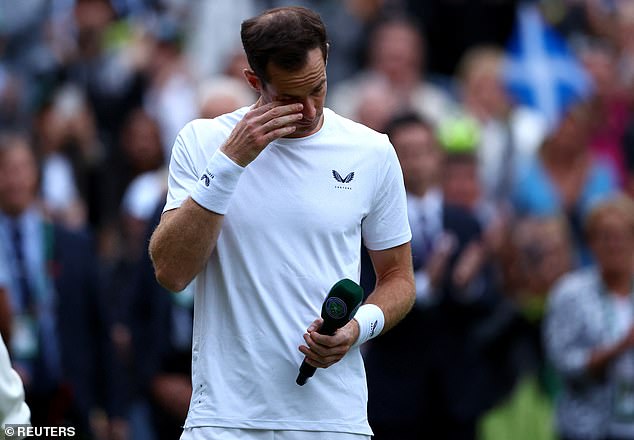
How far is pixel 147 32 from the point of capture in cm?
1494

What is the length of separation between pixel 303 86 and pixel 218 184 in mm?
479

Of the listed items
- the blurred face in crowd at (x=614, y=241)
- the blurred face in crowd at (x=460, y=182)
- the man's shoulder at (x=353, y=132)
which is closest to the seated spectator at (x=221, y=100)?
the blurred face in crowd at (x=460, y=182)

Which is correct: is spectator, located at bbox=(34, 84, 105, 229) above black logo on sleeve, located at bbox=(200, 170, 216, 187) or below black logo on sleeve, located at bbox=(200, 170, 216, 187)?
below

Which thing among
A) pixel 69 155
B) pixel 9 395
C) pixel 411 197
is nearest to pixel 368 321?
pixel 9 395

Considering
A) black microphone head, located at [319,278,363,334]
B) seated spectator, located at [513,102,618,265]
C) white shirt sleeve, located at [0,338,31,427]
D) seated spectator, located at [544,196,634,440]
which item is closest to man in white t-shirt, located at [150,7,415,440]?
black microphone head, located at [319,278,363,334]

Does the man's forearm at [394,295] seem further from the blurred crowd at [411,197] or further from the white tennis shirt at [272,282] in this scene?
the blurred crowd at [411,197]

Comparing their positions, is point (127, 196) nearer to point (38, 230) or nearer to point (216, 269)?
point (38, 230)

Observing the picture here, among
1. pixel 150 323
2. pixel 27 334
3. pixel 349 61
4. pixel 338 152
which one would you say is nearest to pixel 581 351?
pixel 150 323

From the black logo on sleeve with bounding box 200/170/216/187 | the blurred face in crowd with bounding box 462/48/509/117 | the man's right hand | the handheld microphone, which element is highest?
the man's right hand

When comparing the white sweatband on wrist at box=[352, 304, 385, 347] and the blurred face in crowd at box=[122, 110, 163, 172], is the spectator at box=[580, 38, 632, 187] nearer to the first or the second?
the blurred face in crowd at box=[122, 110, 163, 172]

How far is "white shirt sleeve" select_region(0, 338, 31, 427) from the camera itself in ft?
17.1

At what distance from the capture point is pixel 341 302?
17.1ft

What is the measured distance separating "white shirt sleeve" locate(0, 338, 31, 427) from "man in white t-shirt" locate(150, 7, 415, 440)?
626 mm

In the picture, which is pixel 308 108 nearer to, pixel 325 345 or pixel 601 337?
pixel 325 345
